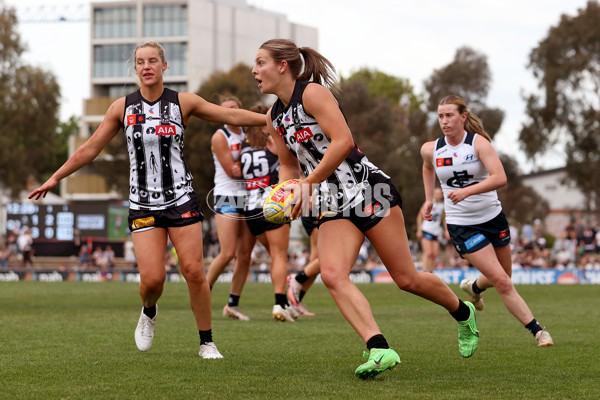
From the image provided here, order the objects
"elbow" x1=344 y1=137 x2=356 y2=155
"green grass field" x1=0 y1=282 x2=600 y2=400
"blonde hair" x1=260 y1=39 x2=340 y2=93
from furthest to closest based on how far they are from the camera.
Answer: "blonde hair" x1=260 y1=39 x2=340 y2=93, "elbow" x1=344 y1=137 x2=356 y2=155, "green grass field" x1=0 y1=282 x2=600 y2=400

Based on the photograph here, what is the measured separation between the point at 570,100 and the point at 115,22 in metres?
37.6

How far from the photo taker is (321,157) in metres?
5.91

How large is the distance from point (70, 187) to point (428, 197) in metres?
65.8

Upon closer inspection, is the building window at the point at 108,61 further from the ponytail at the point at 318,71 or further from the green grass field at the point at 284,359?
the ponytail at the point at 318,71

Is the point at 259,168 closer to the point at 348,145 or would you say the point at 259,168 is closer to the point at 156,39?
the point at 348,145

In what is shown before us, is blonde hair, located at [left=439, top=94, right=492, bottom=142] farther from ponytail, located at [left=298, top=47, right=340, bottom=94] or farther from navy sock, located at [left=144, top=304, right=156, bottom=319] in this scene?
navy sock, located at [left=144, top=304, right=156, bottom=319]

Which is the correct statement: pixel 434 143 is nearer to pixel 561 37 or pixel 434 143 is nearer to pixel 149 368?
pixel 149 368

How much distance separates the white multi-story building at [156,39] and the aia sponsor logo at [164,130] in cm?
6268

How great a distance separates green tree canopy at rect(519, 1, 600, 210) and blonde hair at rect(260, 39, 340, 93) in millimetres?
46160

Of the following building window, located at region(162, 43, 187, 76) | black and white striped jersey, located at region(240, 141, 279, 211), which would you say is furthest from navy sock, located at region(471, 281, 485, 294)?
building window, located at region(162, 43, 187, 76)

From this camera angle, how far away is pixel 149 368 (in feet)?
20.7

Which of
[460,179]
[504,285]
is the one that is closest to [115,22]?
[460,179]

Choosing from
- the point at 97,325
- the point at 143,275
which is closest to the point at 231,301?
the point at 97,325

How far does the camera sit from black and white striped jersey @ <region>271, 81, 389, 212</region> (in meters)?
5.82
